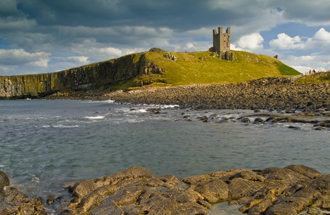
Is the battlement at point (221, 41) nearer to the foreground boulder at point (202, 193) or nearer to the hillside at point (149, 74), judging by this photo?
the hillside at point (149, 74)

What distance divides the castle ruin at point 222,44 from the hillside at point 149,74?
4310 mm

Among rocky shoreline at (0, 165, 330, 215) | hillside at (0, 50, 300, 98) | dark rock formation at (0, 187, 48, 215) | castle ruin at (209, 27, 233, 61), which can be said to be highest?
castle ruin at (209, 27, 233, 61)

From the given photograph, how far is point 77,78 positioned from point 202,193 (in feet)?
592

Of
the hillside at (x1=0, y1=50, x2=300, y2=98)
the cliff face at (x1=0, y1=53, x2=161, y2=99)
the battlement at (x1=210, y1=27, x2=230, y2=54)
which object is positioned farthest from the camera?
the battlement at (x1=210, y1=27, x2=230, y2=54)

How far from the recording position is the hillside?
406 feet

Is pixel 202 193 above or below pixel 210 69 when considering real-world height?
below

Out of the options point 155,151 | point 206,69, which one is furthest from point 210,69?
point 155,151

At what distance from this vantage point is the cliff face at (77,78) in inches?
5832

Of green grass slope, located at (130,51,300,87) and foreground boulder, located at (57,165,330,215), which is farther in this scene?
green grass slope, located at (130,51,300,87)

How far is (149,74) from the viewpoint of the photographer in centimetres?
12975

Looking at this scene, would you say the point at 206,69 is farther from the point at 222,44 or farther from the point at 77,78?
the point at 77,78

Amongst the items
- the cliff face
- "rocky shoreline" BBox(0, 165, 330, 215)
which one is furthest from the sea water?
the cliff face

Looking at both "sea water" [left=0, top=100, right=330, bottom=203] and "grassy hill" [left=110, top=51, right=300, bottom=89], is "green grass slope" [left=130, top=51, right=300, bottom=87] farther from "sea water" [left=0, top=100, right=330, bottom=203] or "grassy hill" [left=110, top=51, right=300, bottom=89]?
"sea water" [left=0, top=100, right=330, bottom=203]

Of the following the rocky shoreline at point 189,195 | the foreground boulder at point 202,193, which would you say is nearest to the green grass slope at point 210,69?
the foreground boulder at point 202,193
